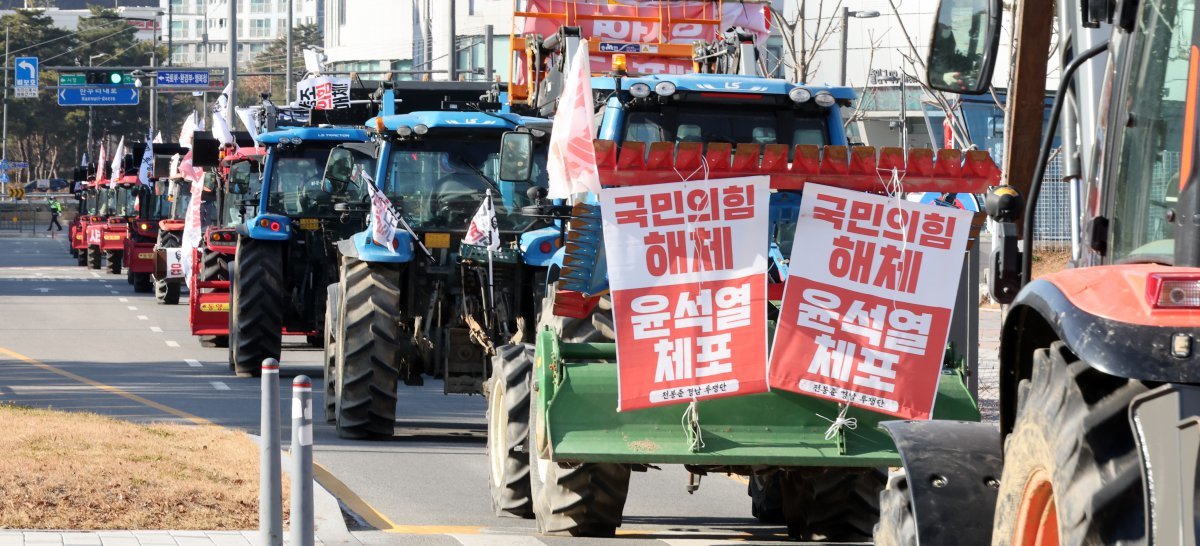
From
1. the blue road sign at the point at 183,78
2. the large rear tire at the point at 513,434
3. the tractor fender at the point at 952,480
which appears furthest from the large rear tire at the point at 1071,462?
the blue road sign at the point at 183,78

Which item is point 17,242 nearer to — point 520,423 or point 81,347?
point 81,347

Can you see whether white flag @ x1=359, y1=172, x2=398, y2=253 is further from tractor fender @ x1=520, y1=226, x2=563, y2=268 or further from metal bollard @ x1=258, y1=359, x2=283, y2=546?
metal bollard @ x1=258, y1=359, x2=283, y2=546

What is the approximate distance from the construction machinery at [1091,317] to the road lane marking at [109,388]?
34.5 ft

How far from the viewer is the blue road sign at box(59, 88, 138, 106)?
6519 cm

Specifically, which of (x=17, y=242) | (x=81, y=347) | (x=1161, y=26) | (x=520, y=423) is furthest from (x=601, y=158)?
(x=17, y=242)

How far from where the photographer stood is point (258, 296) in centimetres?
1892

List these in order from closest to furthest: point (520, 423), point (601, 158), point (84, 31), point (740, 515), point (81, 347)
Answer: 1. point (601, 158)
2. point (520, 423)
3. point (740, 515)
4. point (81, 347)
5. point (84, 31)

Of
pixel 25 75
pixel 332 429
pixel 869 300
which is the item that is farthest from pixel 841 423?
pixel 25 75

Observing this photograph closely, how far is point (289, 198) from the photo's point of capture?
19625mm

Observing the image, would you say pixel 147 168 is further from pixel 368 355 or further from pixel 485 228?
pixel 485 228

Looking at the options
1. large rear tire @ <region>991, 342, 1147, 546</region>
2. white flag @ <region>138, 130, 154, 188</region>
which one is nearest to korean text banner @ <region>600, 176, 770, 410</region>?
large rear tire @ <region>991, 342, 1147, 546</region>

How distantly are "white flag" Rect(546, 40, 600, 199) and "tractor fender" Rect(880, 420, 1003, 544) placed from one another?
3498 millimetres

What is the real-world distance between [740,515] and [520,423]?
158cm

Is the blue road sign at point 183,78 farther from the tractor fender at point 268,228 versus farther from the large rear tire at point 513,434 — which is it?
the large rear tire at point 513,434
